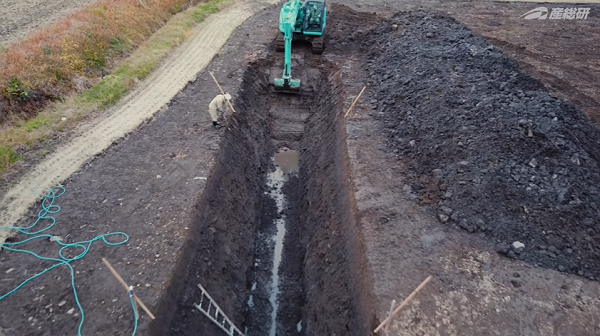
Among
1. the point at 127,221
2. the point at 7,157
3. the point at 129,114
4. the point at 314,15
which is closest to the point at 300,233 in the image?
the point at 127,221

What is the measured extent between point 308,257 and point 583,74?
1242 cm

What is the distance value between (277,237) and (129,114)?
5.97 meters

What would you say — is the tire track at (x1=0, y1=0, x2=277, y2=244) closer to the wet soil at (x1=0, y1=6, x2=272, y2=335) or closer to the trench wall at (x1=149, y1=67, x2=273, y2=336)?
the wet soil at (x1=0, y1=6, x2=272, y2=335)

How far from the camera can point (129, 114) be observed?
40.3 feet

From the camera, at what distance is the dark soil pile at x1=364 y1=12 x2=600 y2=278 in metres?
8.25

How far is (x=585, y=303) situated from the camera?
23.5 ft

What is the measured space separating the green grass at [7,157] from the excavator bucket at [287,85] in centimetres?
858

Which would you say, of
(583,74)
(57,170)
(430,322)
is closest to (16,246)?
(57,170)

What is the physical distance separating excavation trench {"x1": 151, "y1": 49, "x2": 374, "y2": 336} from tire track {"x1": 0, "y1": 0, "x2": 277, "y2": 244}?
255 cm

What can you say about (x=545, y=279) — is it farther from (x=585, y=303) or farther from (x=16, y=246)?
(x=16, y=246)

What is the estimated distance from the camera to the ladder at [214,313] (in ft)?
25.6

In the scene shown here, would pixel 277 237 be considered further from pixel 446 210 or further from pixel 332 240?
pixel 446 210

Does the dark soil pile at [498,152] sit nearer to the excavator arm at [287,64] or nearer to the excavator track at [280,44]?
the excavator arm at [287,64]

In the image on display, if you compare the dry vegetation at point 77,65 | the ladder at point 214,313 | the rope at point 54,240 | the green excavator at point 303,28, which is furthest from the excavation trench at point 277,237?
the dry vegetation at point 77,65
